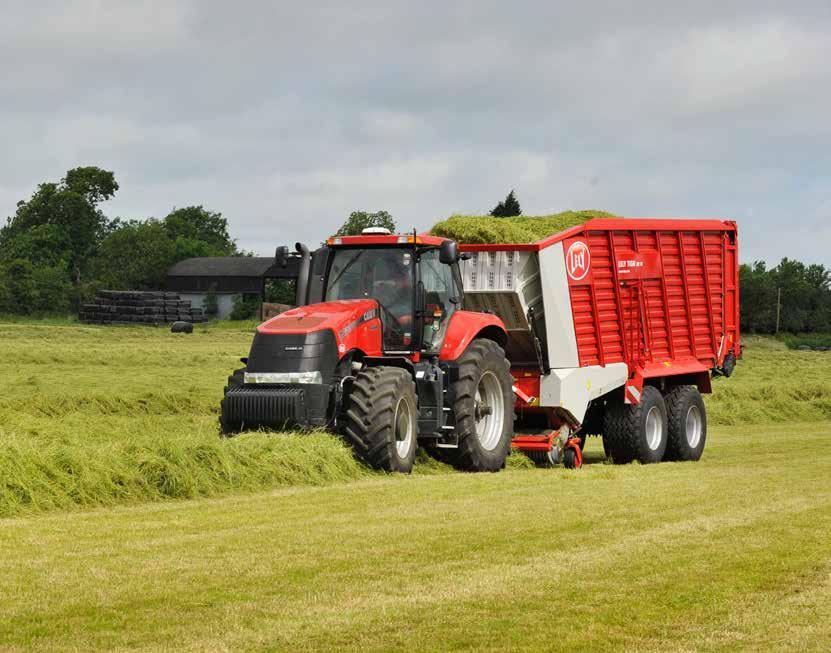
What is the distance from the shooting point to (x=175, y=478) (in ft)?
38.7

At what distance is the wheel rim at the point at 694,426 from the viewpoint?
18672mm

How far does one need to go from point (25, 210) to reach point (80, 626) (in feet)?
289

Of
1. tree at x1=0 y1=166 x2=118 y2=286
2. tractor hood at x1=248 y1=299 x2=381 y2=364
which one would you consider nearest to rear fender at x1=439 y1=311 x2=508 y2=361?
tractor hood at x1=248 y1=299 x2=381 y2=364

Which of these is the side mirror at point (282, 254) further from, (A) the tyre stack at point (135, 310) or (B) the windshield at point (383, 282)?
(A) the tyre stack at point (135, 310)

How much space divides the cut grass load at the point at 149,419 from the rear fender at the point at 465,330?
1.33m

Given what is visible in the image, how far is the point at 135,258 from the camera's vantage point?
85000 millimetres

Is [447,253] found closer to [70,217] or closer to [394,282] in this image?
[394,282]

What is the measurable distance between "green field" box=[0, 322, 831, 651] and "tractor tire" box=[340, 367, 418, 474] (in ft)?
0.91

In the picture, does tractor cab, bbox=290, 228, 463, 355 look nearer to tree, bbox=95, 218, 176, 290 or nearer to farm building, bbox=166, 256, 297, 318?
farm building, bbox=166, 256, 297, 318

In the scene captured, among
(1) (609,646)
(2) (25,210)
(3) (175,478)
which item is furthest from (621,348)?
(2) (25,210)

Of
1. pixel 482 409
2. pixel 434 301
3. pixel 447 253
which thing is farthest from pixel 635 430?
pixel 447 253

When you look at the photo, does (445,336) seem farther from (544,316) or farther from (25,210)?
(25,210)

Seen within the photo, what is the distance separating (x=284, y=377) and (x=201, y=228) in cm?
9000

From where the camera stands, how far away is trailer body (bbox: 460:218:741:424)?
1617 centimetres
